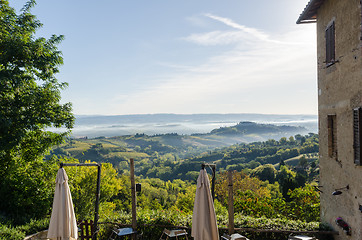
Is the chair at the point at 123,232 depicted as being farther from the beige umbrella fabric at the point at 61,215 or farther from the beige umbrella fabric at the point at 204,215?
the beige umbrella fabric at the point at 204,215

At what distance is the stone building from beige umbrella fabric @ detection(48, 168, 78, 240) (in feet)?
25.4

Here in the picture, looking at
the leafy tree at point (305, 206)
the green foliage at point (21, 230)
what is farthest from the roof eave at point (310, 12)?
the green foliage at point (21, 230)

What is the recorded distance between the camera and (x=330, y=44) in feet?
28.0

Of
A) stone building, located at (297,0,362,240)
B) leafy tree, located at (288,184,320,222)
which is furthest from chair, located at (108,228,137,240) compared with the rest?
leafy tree, located at (288,184,320,222)

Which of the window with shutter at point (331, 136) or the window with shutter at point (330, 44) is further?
the window with shutter at point (331, 136)

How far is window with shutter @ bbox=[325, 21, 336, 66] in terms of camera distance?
8250 millimetres

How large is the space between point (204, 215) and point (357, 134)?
444 cm

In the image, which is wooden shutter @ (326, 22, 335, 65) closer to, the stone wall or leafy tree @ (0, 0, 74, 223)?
the stone wall

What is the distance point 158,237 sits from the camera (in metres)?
9.29

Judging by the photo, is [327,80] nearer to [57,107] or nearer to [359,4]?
[359,4]

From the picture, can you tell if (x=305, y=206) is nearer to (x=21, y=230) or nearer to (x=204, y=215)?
(x=204, y=215)

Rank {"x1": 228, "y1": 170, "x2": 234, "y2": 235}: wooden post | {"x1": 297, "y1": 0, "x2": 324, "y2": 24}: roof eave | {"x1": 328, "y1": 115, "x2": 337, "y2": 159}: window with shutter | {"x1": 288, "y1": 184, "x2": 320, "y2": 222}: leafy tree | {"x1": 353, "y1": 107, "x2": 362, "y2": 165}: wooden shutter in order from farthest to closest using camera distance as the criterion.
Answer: {"x1": 288, "y1": 184, "x2": 320, "y2": 222}: leafy tree
{"x1": 297, "y1": 0, "x2": 324, "y2": 24}: roof eave
{"x1": 328, "y1": 115, "x2": 337, "y2": 159}: window with shutter
{"x1": 228, "y1": 170, "x2": 234, "y2": 235}: wooden post
{"x1": 353, "y1": 107, "x2": 362, "y2": 165}: wooden shutter

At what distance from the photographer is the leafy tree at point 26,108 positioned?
10367 mm

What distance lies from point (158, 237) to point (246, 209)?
648cm
